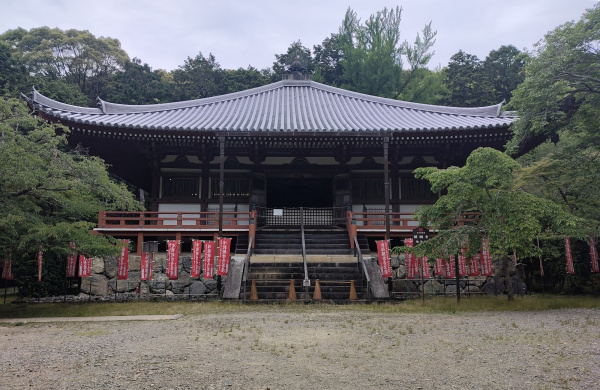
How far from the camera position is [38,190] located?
10117mm

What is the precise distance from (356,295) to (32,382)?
8.54 m

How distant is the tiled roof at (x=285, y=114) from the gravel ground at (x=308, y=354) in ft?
28.1

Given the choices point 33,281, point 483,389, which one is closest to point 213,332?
point 483,389

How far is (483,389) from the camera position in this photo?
14.1 ft

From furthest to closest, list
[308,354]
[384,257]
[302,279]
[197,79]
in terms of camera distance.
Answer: [197,79]
[384,257]
[302,279]
[308,354]

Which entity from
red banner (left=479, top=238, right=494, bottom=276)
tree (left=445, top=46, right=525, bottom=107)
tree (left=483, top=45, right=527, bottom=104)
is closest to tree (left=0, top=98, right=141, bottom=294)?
red banner (left=479, top=238, right=494, bottom=276)

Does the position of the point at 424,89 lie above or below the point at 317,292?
above

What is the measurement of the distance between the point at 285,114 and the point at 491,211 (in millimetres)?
11347

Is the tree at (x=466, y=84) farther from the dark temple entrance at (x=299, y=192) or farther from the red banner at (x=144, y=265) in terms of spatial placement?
the red banner at (x=144, y=265)

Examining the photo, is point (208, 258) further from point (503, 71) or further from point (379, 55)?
point (503, 71)

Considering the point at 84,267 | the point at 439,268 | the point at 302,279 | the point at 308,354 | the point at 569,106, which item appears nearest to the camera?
the point at 308,354

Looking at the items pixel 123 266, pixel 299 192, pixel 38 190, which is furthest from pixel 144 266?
pixel 299 192

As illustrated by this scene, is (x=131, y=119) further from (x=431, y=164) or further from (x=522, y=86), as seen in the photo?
(x=522, y=86)

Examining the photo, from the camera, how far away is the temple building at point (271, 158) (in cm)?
1504
